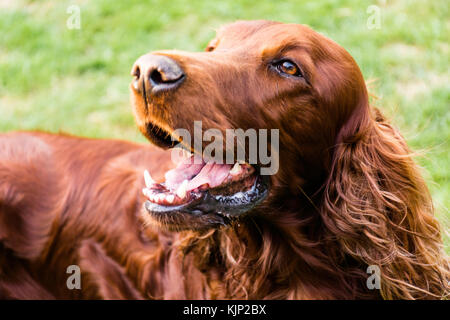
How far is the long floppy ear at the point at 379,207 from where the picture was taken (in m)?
2.65

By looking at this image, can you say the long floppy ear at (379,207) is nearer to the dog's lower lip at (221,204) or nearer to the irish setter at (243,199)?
the irish setter at (243,199)

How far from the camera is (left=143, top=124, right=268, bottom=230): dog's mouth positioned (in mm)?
2518

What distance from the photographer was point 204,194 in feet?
8.40

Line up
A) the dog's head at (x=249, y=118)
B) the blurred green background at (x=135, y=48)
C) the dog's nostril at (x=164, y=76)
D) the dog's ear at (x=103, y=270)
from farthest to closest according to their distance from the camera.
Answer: the blurred green background at (x=135, y=48)
the dog's ear at (x=103, y=270)
the dog's head at (x=249, y=118)
the dog's nostril at (x=164, y=76)

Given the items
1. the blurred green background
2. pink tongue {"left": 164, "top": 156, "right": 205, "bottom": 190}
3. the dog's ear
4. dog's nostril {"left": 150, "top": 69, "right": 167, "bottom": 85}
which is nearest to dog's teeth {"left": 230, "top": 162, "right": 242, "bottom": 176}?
pink tongue {"left": 164, "top": 156, "right": 205, "bottom": 190}

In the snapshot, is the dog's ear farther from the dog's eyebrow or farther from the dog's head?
the dog's eyebrow

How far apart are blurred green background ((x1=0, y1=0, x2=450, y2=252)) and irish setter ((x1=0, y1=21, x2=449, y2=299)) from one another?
1761 millimetres

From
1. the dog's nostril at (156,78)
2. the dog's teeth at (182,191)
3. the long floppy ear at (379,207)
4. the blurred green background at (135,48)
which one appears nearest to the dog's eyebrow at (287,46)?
the long floppy ear at (379,207)

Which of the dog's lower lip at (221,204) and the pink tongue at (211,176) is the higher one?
the pink tongue at (211,176)

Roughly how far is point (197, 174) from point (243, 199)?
0.25 meters

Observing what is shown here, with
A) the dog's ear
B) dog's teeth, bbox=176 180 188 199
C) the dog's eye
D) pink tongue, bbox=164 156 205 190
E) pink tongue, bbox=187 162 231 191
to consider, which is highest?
the dog's eye

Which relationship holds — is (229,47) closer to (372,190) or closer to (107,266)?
(372,190)

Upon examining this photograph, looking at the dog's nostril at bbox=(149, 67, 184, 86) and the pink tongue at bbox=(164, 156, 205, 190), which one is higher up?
the dog's nostril at bbox=(149, 67, 184, 86)

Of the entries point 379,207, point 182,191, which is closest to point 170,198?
point 182,191
